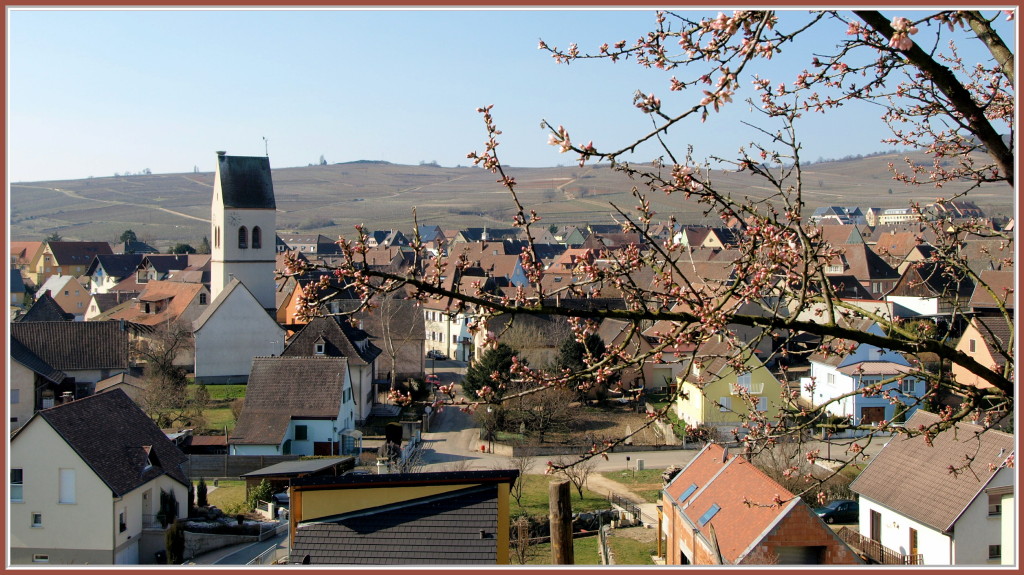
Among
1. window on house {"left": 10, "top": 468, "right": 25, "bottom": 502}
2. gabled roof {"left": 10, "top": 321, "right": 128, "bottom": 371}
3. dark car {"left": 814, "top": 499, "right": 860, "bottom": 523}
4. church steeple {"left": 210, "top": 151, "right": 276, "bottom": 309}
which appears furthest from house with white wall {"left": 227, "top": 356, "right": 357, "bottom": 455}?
dark car {"left": 814, "top": 499, "right": 860, "bottom": 523}

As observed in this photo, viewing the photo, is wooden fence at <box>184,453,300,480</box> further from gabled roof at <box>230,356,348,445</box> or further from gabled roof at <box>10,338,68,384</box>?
gabled roof at <box>10,338,68,384</box>

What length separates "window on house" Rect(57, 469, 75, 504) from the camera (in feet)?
61.1

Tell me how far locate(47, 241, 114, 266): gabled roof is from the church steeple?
156ft

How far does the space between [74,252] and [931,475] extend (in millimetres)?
84879

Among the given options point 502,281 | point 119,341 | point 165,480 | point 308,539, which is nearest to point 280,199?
point 502,281

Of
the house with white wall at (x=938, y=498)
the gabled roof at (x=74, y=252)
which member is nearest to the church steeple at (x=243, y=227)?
the house with white wall at (x=938, y=498)

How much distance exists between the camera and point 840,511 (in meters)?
23.0

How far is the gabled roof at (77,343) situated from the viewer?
36906 millimetres

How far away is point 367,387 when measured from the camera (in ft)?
119

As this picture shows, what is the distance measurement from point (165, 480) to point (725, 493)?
511 inches

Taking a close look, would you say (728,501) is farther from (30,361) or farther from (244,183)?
(244,183)

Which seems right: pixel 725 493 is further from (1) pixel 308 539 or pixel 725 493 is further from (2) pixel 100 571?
(2) pixel 100 571

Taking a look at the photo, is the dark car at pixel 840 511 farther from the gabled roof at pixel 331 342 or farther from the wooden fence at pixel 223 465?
the gabled roof at pixel 331 342

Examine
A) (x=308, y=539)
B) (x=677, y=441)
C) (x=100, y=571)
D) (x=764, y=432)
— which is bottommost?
(x=677, y=441)
